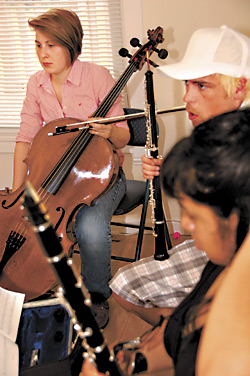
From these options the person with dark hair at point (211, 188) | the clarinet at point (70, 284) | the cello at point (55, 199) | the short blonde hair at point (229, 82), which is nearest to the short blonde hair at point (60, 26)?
the cello at point (55, 199)

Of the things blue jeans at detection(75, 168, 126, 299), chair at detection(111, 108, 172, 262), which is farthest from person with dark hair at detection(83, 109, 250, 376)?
chair at detection(111, 108, 172, 262)

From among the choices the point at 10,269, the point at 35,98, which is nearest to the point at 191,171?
the point at 10,269

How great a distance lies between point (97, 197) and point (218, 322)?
113 cm

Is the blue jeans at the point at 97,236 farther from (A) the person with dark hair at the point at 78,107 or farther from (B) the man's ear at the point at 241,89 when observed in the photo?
(B) the man's ear at the point at 241,89

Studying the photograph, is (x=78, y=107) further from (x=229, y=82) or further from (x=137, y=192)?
(x=229, y=82)

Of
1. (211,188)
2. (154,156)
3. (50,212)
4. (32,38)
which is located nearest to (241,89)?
(154,156)

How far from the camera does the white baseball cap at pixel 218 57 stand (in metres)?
1.25

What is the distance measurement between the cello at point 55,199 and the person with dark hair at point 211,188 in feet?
2.98

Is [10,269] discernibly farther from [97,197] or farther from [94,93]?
[94,93]

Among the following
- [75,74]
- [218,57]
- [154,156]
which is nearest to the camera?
[218,57]

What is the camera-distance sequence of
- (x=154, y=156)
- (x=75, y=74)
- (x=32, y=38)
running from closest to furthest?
1. (x=154, y=156)
2. (x=75, y=74)
3. (x=32, y=38)

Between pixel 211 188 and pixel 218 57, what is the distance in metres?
0.73

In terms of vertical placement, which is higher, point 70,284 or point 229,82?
point 229,82

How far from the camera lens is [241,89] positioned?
1.29 m
